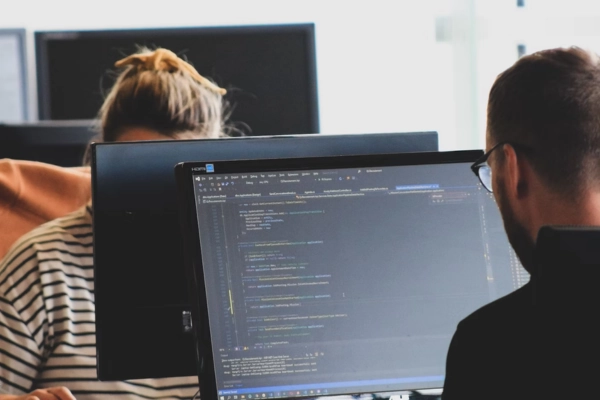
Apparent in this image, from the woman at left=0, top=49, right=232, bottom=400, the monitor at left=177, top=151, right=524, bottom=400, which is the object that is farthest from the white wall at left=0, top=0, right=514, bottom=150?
the monitor at left=177, top=151, right=524, bottom=400

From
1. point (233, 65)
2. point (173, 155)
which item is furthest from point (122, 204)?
point (233, 65)

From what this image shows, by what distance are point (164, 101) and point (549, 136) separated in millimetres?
851

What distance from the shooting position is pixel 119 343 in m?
1.18

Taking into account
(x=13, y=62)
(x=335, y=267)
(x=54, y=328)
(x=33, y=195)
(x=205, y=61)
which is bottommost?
(x=54, y=328)

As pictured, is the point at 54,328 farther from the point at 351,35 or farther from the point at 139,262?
the point at 351,35

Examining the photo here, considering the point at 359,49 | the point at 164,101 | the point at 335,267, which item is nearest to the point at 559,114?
the point at 335,267

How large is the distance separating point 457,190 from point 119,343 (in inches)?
19.7

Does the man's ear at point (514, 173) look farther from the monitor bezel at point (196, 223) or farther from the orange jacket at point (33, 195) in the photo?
the orange jacket at point (33, 195)

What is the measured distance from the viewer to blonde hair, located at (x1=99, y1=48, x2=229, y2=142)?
1.62 m

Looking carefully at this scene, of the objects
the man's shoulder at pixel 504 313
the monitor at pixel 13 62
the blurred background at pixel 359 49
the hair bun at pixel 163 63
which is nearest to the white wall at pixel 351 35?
the blurred background at pixel 359 49

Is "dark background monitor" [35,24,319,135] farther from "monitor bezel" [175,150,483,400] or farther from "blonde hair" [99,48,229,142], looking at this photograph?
"monitor bezel" [175,150,483,400]

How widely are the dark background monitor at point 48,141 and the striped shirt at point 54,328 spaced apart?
3.28 ft

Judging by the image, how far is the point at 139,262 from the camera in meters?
1.18

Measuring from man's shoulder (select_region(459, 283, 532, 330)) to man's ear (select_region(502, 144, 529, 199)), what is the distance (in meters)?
0.15
